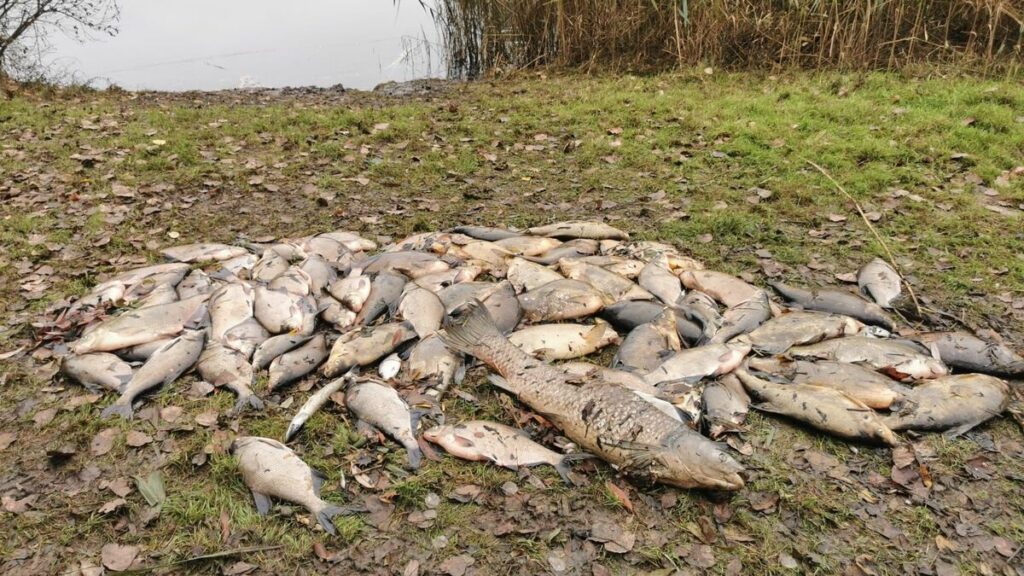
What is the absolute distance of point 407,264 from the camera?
4.21 metres

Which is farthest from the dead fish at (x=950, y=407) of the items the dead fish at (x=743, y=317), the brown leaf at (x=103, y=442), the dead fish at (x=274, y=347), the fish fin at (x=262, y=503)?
the brown leaf at (x=103, y=442)

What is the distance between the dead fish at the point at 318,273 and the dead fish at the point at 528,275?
117cm

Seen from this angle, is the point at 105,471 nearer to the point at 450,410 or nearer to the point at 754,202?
the point at 450,410

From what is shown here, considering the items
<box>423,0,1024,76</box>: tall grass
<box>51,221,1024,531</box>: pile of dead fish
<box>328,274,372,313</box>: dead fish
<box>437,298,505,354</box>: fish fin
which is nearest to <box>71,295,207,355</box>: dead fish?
<box>51,221,1024,531</box>: pile of dead fish

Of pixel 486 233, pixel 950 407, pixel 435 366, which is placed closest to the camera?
pixel 950 407

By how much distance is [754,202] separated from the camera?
18.0 feet

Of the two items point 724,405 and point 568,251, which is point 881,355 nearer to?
point 724,405

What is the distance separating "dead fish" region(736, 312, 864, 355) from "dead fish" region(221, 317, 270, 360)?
8.81ft

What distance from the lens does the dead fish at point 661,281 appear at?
3.97 meters

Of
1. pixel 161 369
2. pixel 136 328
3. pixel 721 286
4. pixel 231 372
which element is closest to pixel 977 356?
pixel 721 286

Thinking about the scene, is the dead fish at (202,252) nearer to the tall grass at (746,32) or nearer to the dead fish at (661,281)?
the dead fish at (661,281)

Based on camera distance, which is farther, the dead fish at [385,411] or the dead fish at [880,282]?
the dead fish at [880,282]

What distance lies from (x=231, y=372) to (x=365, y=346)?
71cm


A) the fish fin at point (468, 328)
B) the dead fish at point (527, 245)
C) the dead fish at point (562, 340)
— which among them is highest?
the dead fish at point (527, 245)
